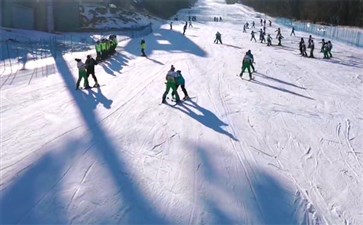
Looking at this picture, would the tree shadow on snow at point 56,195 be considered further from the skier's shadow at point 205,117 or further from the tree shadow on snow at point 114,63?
the tree shadow on snow at point 114,63

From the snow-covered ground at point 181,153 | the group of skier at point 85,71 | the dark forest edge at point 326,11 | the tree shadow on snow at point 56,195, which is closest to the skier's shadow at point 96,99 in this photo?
the snow-covered ground at point 181,153

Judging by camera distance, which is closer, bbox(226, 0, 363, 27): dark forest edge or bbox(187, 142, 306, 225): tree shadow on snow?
bbox(187, 142, 306, 225): tree shadow on snow

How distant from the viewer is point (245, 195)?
7012mm

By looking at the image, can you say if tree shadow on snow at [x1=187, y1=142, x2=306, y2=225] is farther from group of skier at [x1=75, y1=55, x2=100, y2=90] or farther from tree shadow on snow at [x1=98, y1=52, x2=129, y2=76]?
tree shadow on snow at [x1=98, y1=52, x2=129, y2=76]

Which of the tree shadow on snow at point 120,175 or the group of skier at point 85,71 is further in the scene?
the group of skier at point 85,71

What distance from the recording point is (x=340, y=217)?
650cm

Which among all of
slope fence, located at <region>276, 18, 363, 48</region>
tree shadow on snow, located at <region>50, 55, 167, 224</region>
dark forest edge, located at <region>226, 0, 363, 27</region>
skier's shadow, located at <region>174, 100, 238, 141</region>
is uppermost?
dark forest edge, located at <region>226, 0, 363, 27</region>

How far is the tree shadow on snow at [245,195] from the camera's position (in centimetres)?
632

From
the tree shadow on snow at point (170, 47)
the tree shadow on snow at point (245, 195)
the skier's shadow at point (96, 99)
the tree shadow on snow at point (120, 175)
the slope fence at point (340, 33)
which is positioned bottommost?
the skier's shadow at point (96, 99)

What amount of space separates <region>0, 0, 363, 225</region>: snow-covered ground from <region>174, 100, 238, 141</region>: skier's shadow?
0.06m

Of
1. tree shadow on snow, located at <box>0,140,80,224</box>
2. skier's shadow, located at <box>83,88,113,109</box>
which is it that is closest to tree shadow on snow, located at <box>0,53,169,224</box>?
tree shadow on snow, located at <box>0,140,80,224</box>

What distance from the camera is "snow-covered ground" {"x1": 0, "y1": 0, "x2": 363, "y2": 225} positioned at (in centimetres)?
649

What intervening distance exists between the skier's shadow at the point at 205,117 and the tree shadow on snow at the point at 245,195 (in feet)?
7.20

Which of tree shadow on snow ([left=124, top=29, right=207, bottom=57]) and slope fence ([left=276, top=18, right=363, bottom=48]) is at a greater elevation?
slope fence ([left=276, top=18, right=363, bottom=48])
